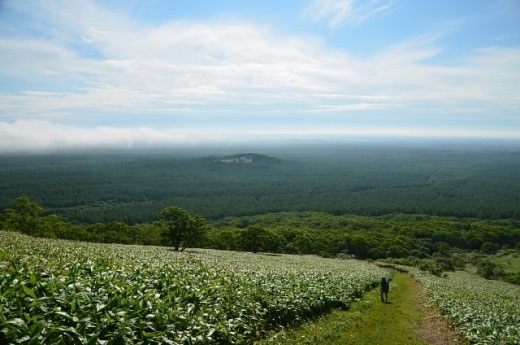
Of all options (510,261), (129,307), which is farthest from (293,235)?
(129,307)

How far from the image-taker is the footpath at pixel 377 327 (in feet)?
45.1

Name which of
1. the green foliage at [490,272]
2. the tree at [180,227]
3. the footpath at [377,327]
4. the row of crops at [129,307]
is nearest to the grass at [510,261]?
the green foliage at [490,272]

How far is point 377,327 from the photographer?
55.4ft

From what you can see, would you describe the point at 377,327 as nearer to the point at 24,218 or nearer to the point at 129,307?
the point at 129,307

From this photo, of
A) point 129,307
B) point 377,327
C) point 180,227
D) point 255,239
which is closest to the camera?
point 129,307

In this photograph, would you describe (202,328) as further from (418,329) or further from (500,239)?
(500,239)

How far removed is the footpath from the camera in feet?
45.1

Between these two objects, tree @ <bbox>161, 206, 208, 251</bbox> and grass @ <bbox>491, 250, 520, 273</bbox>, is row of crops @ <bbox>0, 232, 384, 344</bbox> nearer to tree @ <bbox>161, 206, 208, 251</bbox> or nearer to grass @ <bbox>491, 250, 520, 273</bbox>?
tree @ <bbox>161, 206, 208, 251</bbox>

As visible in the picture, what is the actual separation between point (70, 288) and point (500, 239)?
15069 centimetres

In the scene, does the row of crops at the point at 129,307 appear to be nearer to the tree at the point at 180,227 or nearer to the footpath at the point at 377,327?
the footpath at the point at 377,327

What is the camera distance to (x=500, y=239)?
403ft

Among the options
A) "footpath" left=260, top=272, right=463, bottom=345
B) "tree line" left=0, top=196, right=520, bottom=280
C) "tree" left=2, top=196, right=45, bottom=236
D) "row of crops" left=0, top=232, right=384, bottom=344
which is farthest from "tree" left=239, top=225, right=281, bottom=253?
"row of crops" left=0, top=232, right=384, bottom=344

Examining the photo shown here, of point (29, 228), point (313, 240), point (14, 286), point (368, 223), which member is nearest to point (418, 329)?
point (14, 286)

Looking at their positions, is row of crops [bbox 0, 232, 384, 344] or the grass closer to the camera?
row of crops [bbox 0, 232, 384, 344]
